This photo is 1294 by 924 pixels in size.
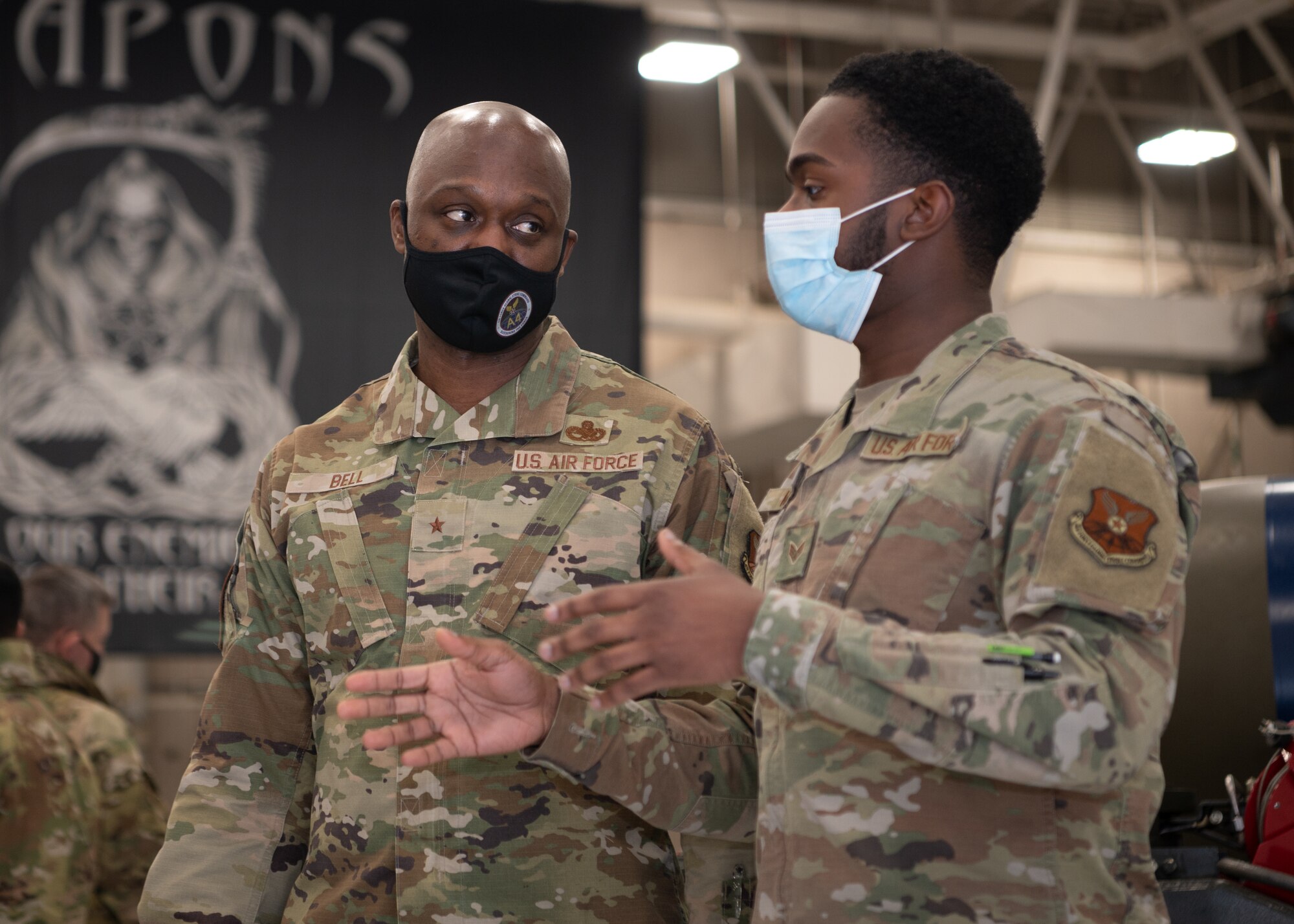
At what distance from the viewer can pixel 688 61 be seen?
671cm

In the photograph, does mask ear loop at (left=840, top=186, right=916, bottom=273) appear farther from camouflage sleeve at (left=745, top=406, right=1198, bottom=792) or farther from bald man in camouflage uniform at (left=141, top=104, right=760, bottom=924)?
bald man in camouflage uniform at (left=141, top=104, right=760, bottom=924)

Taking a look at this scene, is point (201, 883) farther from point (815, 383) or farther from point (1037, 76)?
point (1037, 76)

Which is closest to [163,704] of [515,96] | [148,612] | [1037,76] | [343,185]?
[148,612]

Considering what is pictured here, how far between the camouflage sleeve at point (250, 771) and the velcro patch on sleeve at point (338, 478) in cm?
5

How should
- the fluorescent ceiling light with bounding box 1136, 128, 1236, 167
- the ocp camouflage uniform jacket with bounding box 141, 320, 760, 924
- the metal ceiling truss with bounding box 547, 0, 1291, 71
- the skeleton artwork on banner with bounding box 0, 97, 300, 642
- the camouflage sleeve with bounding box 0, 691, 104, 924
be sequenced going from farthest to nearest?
1. the fluorescent ceiling light with bounding box 1136, 128, 1236, 167
2. the metal ceiling truss with bounding box 547, 0, 1291, 71
3. the skeleton artwork on banner with bounding box 0, 97, 300, 642
4. the camouflage sleeve with bounding box 0, 691, 104, 924
5. the ocp camouflage uniform jacket with bounding box 141, 320, 760, 924

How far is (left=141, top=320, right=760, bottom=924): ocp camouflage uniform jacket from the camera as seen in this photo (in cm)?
193

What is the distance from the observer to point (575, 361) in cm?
220

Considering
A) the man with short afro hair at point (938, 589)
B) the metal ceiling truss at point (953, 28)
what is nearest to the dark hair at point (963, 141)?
the man with short afro hair at point (938, 589)

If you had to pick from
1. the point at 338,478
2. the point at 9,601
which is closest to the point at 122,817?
the point at 9,601

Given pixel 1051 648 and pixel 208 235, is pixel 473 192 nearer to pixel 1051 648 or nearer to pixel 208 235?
pixel 1051 648

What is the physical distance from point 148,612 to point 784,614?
442cm

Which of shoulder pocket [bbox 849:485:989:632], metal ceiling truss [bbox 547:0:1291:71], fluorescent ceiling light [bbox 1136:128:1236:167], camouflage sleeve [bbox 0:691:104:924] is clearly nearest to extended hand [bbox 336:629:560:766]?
shoulder pocket [bbox 849:485:989:632]

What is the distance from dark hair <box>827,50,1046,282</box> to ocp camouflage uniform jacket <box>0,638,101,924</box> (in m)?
2.83

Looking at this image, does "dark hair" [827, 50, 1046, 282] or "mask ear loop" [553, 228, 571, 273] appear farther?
"mask ear loop" [553, 228, 571, 273]
